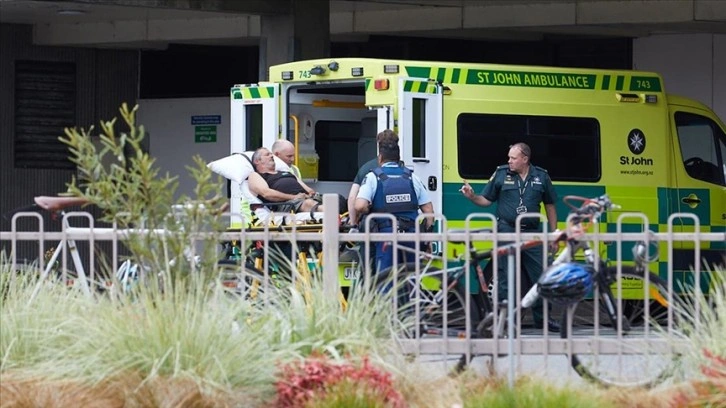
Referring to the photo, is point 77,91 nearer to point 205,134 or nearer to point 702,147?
point 205,134

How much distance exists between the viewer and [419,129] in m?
13.5

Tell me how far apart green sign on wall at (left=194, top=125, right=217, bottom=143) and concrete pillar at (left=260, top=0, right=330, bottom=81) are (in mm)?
4683

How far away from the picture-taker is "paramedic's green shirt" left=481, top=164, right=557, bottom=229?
13.2m

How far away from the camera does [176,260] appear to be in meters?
8.64

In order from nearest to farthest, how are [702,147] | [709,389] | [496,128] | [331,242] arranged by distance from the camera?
[709,389] < [331,242] < [496,128] < [702,147]

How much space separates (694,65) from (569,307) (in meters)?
12.1

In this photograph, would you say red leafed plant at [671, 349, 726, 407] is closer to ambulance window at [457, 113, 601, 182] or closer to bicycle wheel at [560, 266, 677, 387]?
bicycle wheel at [560, 266, 677, 387]

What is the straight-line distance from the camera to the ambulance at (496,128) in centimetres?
1364

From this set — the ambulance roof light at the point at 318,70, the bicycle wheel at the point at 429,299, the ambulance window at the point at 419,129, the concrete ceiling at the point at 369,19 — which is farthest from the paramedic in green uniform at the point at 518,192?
the concrete ceiling at the point at 369,19

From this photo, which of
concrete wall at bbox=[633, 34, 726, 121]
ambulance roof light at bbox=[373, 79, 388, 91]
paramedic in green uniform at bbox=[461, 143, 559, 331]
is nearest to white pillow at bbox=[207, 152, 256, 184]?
ambulance roof light at bbox=[373, 79, 388, 91]

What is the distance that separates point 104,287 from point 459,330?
227cm

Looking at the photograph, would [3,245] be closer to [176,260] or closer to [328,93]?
[176,260]

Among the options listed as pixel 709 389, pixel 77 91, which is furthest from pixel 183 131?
pixel 709 389

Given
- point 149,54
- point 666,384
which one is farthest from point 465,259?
point 149,54
